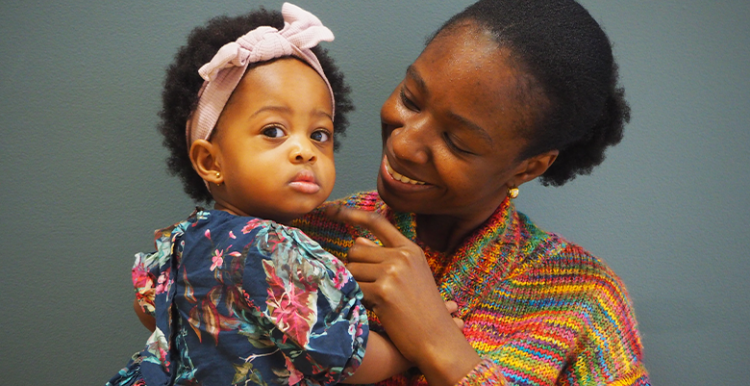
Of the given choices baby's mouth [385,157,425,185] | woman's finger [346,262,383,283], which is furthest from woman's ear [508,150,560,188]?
woman's finger [346,262,383,283]

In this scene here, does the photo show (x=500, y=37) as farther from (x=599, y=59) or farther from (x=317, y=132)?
(x=317, y=132)

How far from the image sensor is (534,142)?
1318mm

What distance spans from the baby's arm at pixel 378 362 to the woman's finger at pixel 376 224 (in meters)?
0.21

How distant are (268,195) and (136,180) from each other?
2.29 ft

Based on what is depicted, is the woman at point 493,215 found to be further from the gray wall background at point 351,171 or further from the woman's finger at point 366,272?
the gray wall background at point 351,171

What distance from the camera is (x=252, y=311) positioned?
1.08 metres

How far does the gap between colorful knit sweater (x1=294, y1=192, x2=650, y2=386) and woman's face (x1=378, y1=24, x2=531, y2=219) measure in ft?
0.56

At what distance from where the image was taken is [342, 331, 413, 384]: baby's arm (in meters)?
1.16

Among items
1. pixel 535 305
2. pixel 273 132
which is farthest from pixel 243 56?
pixel 535 305

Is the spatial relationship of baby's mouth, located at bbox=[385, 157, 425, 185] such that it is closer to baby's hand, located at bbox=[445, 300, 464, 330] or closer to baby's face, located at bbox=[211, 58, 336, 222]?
baby's face, located at bbox=[211, 58, 336, 222]

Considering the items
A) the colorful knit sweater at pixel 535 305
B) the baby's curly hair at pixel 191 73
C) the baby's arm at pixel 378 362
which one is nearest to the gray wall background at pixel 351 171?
the baby's curly hair at pixel 191 73

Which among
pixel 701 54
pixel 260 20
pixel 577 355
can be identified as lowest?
pixel 577 355

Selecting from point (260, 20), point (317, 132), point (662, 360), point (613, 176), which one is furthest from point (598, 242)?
point (260, 20)

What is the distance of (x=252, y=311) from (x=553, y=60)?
73 centimetres
